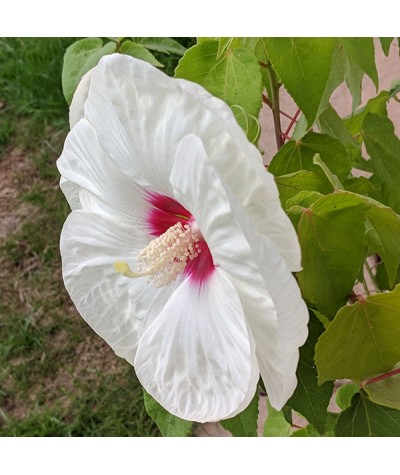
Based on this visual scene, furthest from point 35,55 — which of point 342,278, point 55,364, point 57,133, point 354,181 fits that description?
point 342,278

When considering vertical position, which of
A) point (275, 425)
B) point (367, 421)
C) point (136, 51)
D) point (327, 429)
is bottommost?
point (275, 425)

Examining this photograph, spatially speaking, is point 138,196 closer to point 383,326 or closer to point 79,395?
point 383,326

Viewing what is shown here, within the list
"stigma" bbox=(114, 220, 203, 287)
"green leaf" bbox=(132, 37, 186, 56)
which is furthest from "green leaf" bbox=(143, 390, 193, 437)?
"green leaf" bbox=(132, 37, 186, 56)

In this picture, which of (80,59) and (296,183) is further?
(80,59)

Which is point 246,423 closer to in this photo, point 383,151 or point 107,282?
point 107,282

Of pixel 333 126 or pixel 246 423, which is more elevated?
pixel 333 126

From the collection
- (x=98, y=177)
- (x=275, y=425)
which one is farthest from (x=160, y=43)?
(x=275, y=425)

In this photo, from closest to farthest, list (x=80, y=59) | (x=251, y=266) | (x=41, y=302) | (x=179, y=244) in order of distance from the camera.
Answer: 1. (x=251, y=266)
2. (x=179, y=244)
3. (x=80, y=59)
4. (x=41, y=302)

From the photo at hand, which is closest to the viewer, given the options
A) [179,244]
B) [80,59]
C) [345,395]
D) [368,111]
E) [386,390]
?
[179,244]
